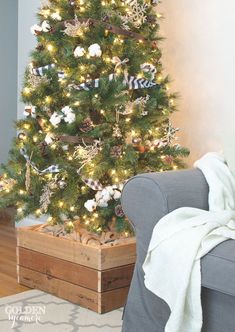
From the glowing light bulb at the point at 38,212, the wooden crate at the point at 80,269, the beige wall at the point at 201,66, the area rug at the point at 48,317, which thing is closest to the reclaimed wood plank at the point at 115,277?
the wooden crate at the point at 80,269

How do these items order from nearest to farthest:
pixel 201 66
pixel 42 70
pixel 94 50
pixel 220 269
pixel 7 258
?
1. pixel 220 269
2. pixel 94 50
3. pixel 42 70
4. pixel 201 66
5. pixel 7 258

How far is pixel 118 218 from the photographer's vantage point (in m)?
2.44

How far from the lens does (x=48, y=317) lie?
7.28 feet

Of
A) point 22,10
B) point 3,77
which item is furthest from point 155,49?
point 3,77

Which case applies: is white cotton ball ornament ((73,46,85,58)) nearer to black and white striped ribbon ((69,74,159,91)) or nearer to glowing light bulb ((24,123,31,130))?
black and white striped ribbon ((69,74,159,91))

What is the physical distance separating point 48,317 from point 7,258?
1009 mm

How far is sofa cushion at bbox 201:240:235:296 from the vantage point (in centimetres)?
147

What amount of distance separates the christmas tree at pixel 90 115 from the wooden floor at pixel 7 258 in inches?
16.3

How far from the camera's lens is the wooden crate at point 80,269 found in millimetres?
2299

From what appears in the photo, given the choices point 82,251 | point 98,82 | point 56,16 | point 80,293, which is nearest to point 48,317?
point 80,293

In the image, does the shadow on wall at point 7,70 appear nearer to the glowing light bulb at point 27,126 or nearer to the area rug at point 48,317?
the glowing light bulb at point 27,126

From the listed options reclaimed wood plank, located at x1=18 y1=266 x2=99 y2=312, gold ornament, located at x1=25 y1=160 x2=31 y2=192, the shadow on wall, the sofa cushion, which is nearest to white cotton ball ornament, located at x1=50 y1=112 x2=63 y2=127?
gold ornament, located at x1=25 y1=160 x2=31 y2=192

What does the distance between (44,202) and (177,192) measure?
37.0 inches

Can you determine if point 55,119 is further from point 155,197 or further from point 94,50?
point 155,197
